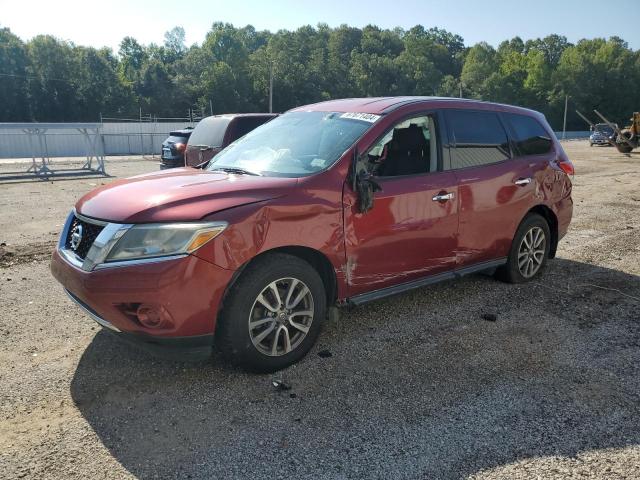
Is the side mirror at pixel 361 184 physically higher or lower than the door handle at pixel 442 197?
higher

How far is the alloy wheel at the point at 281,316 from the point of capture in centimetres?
343

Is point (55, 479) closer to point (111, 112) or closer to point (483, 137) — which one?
point (483, 137)

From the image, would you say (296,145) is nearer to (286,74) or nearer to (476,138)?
(476,138)

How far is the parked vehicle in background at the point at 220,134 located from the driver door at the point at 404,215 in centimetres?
581

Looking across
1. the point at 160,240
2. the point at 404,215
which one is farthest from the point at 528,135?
the point at 160,240

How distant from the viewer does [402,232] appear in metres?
4.11

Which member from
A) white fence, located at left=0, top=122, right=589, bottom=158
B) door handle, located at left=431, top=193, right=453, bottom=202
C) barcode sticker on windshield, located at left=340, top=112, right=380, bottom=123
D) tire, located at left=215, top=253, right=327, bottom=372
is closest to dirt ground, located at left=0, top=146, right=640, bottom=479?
tire, located at left=215, top=253, right=327, bottom=372

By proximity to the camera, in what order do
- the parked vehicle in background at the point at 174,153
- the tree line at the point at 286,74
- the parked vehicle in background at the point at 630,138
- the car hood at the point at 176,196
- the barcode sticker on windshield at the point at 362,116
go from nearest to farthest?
the car hood at the point at 176,196
the barcode sticker on windshield at the point at 362,116
the parked vehicle in background at the point at 174,153
the parked vehicle in background at the point at 630,138
the tree line at the point at 286,74

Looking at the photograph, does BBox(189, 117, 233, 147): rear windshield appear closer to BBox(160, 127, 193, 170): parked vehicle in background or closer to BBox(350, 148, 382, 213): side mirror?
BBox(160, 127, 193, 170): parked vehicle in background

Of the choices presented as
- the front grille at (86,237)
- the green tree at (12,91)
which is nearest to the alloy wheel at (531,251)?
the front grille at (86,237)

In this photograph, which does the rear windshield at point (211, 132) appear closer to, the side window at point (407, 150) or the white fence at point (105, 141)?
the side window at point (407, 150)

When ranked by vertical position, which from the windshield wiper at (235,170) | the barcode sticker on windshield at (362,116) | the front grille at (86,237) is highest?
the barcode sticker on windshield at (362,116)

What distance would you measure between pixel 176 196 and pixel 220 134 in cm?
696

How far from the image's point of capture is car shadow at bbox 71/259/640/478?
275cm
